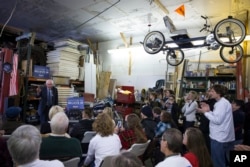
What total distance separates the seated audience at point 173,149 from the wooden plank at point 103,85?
6.52 meters

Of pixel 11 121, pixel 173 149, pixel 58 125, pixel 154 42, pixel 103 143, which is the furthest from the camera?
pixel 154 42

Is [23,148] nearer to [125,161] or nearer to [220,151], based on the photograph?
[125,161]

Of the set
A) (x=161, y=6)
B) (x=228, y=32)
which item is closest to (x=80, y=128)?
(x=228, y=32)

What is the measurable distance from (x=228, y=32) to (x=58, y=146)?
13.8ft

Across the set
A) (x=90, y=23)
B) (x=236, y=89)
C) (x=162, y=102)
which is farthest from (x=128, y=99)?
(x=236, y=89)

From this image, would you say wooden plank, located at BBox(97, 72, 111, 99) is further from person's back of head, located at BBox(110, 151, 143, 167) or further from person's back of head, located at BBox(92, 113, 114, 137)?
person's back of head, located at BBox(110, 151, 143, 167)

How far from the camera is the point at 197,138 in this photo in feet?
7.53

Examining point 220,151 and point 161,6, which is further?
point 161,6

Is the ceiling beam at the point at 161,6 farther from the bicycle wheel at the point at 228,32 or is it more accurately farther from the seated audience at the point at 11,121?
the seated audience at the point at 11,121

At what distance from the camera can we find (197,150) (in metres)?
2.25

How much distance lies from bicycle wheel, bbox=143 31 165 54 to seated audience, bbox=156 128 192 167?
12.4 feet

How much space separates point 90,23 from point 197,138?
6.06 m

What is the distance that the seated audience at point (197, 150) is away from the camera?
217cm

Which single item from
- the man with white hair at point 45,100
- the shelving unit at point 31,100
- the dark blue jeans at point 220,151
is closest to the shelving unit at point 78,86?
the shelving unit at point 31,100
